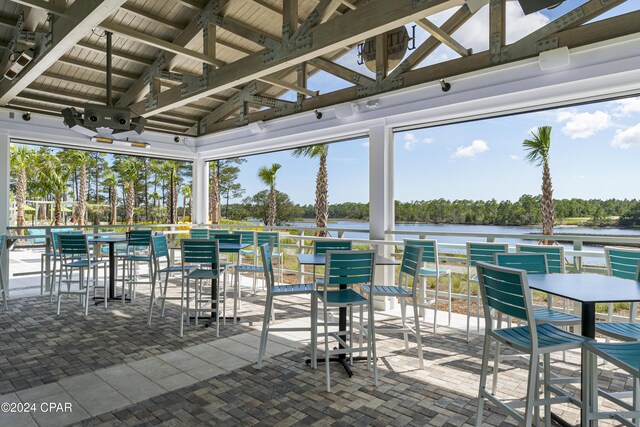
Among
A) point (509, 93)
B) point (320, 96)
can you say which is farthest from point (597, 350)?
point (320, 96)

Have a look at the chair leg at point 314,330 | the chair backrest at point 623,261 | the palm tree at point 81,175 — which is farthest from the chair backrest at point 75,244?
the palm tree at point 81,175

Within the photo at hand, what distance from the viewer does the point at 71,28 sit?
362 cm

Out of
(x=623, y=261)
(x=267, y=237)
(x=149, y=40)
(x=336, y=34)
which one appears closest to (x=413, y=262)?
Answer: (x=623, y=261)

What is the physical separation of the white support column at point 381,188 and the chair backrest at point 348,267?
2.55 m

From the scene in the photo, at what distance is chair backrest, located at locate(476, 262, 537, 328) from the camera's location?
1.94 metres

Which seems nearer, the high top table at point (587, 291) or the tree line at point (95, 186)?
the high top table at point (587, 291)

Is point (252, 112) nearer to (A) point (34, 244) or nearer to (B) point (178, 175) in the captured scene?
(A) point (34, 244)

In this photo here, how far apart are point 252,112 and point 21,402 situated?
576cm

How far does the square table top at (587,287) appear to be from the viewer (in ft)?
6.54

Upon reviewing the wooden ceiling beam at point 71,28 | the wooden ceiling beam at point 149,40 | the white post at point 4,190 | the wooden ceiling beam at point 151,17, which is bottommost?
the white post at point 4,190

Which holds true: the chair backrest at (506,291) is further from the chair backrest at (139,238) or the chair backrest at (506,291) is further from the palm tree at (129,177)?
the palm tree at (129,177)

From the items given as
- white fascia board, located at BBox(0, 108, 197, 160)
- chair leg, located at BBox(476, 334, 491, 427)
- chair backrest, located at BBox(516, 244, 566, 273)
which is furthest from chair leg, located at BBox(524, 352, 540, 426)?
white fascia board, located at BBox(0, 108, 197, 160)

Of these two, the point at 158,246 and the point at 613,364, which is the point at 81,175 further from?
the point at 613,364

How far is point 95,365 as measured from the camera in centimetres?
322
